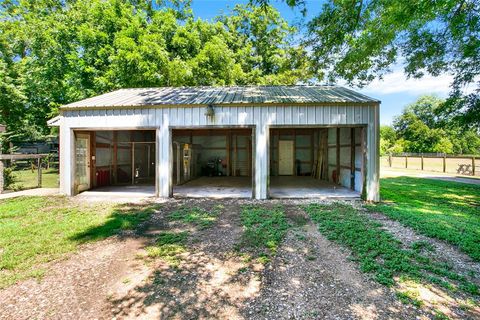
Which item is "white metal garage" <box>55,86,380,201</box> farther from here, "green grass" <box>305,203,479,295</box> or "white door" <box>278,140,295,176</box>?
"white door" <box>278,140,295,176</box>

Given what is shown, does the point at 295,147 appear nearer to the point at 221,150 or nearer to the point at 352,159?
the point at 221,150

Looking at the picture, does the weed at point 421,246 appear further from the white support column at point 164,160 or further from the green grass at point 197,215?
the white support column at point 164,160

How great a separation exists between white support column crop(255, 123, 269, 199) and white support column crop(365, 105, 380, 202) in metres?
2.97

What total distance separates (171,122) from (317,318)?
671cm

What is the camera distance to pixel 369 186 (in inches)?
294

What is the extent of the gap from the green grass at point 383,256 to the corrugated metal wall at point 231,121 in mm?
2612

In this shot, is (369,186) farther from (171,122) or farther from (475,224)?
(171,122)

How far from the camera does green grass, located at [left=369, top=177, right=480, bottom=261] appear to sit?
173 inches

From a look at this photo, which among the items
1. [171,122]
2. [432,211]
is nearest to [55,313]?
[171,122]

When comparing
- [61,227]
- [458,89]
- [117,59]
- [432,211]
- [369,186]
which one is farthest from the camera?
[117,59]

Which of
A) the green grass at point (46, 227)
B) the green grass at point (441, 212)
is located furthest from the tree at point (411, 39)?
the green grass at point (46, 227)

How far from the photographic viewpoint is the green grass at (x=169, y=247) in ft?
12.0

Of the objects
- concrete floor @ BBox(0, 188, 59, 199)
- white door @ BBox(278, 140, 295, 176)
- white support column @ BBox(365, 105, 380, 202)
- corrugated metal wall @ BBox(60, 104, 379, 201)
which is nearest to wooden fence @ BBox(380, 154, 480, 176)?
white door @ BBox(278, 140, 295, 176)

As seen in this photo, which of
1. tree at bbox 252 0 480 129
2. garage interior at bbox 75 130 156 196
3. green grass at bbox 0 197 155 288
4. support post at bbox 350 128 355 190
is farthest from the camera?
support post at bbox 350 128 355 190
